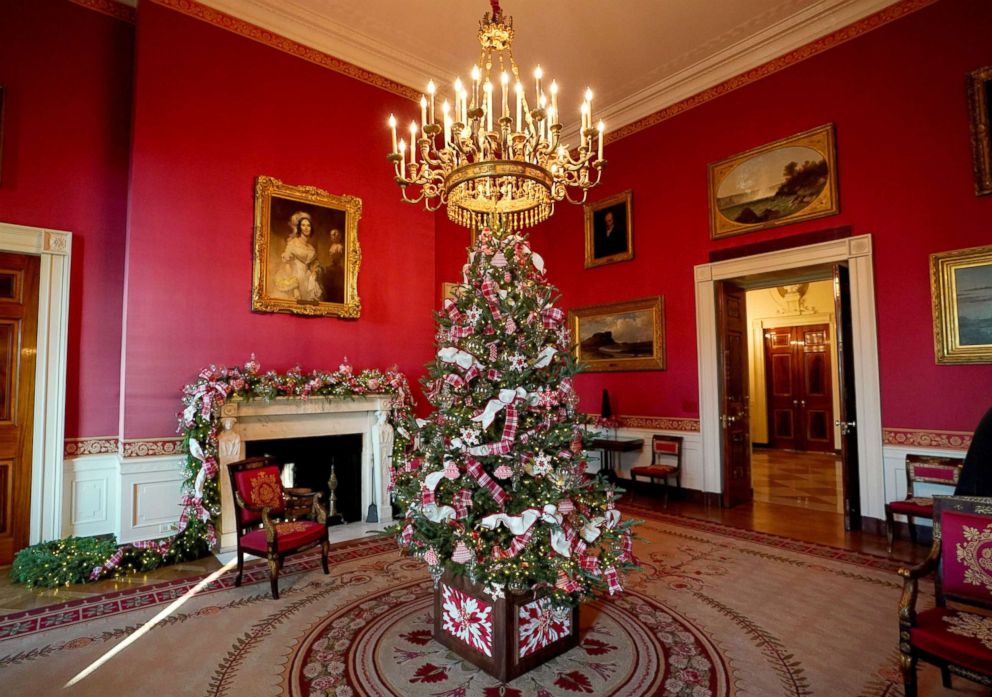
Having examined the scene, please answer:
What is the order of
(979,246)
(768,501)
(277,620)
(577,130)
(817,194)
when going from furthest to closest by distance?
(577,130) → (768,501) → (817,194) → (979,246) → (277,620)

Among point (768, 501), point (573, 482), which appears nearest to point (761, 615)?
point (573, 482)

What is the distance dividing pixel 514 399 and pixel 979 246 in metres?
4.73

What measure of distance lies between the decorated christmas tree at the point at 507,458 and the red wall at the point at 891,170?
13.0 ft

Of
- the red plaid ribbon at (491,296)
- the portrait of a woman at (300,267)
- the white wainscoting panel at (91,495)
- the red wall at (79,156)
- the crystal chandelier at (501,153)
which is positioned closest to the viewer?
the red plaid ribbon at (491,296)

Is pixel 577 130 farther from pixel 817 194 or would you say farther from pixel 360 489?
pixel 360 489

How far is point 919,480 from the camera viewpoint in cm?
484

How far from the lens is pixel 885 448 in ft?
17.0

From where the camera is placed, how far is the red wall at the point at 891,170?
478 centimetres

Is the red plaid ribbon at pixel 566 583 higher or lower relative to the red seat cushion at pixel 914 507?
higher

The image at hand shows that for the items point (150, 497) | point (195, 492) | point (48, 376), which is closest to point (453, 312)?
point (195, 492)

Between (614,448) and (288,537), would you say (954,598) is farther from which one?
(614,448)

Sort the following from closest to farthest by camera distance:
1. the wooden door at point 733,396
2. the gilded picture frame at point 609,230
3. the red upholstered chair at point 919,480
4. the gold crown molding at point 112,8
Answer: the red upholstered chair at point 919,480 < the gold crown molding at point 112,8 < the wooden door at point 733,396 < the gilded picture frame at point 609,230

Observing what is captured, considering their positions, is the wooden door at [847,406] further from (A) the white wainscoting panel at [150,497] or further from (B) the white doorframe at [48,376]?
(B) the white doorframe at [48,376]

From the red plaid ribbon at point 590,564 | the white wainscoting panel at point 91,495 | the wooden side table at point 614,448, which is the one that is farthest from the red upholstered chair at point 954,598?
the white wainscoting panel at point 91,495
